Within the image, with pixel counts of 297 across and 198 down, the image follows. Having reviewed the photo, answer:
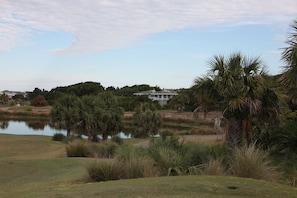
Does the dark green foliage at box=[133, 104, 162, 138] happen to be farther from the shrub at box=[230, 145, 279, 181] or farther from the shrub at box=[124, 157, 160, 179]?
the shrub at box=[230, 145, 279, 181]

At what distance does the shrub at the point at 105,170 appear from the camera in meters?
9.52

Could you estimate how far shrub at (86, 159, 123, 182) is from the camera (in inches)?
375

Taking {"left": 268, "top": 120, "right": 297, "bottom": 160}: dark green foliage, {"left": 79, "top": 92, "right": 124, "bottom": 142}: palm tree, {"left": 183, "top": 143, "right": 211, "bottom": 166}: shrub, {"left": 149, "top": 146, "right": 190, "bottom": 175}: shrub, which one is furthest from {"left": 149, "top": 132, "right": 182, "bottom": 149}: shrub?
{"left": 79, "top": 92, "right": 124, "bottom": 142}: palm tree

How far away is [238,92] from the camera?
49.1 ft

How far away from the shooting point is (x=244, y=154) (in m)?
8.94

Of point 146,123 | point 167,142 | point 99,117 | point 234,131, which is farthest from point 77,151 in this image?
point 146,123

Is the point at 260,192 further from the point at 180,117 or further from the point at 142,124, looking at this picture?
the point at 180,117

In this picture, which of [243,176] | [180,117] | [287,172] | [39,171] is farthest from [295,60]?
[180,117]

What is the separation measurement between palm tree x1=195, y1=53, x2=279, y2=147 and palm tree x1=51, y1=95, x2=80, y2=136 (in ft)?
80.7

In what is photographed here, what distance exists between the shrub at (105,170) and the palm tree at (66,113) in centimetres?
2879

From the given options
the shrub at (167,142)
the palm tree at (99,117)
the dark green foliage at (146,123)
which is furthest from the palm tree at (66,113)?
the shrub at (167,142)

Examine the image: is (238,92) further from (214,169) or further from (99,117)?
(99,117)

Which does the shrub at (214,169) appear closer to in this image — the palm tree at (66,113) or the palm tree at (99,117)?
the palm tree at (99,117)

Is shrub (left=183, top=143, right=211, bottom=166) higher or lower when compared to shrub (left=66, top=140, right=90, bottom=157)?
higher
